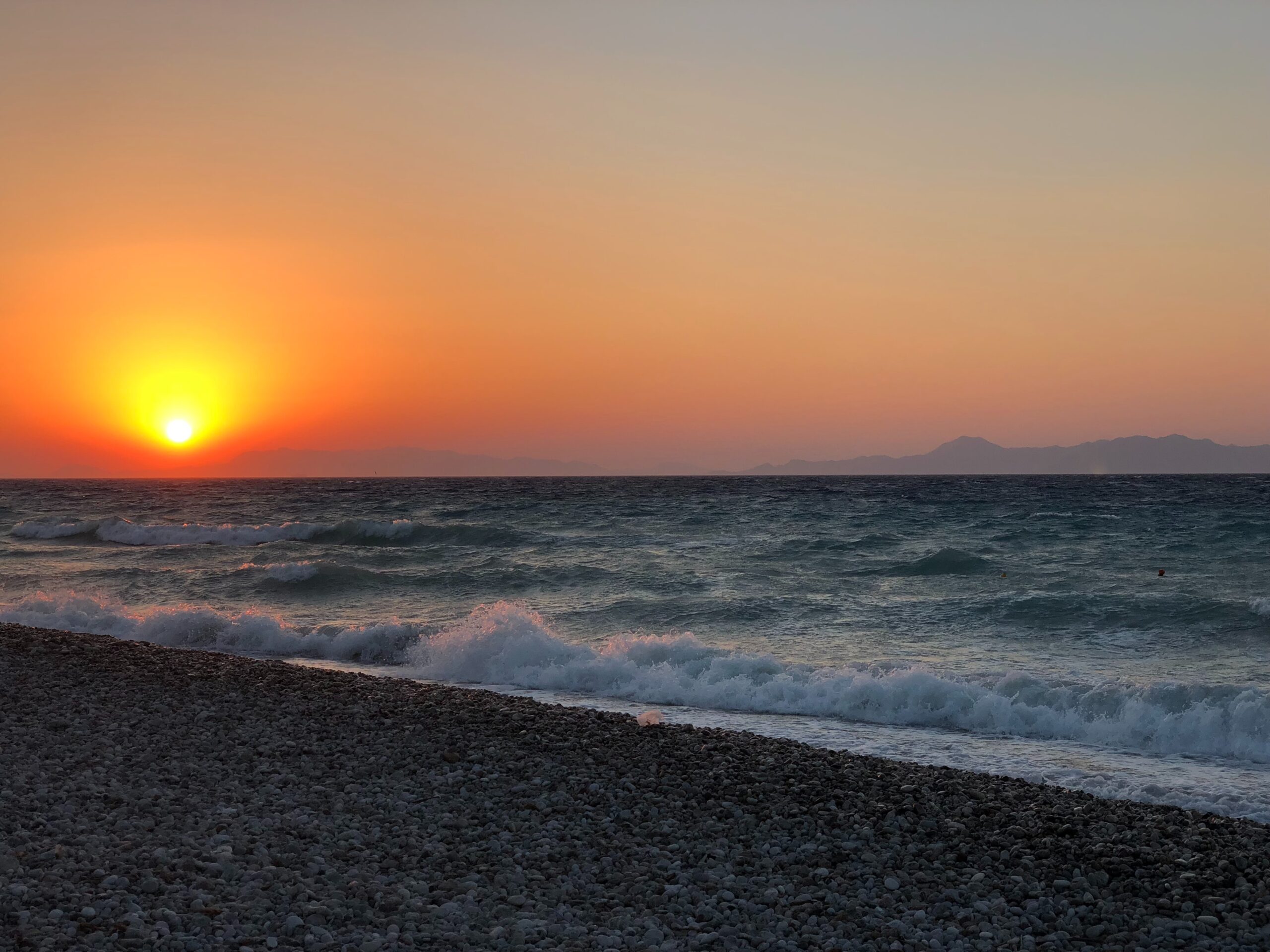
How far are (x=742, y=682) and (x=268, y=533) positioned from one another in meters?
37.6

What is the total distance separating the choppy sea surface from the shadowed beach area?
2559 millimetres

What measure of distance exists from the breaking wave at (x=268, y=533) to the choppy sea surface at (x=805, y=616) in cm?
21

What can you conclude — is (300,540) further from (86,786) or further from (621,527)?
(86,786)

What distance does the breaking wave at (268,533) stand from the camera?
42.3 meters

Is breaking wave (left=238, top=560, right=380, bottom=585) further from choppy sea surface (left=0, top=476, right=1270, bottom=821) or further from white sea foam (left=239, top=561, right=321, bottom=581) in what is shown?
choppy sea surface (left=0, top=476, right=1270, bottom=821)

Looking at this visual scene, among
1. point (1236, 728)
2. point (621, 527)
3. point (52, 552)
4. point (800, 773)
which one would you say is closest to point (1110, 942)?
point (800, 773)

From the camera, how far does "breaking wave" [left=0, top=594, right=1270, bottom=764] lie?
1178 centimetres

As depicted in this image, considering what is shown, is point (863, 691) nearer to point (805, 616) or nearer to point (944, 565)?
point (805, 616)

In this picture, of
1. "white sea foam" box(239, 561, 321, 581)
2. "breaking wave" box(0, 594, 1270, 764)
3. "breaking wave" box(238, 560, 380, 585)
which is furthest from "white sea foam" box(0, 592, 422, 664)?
"white sea foam" box(239, 561, 321, 581)

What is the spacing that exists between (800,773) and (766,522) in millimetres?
37392

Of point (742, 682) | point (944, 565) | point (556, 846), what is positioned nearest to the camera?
point (556, 846)

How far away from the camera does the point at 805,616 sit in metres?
20.8

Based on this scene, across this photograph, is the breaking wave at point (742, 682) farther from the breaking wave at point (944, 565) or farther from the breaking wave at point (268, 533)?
the breaking wave at point (268, 533)

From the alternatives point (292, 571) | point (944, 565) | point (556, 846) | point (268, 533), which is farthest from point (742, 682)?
point (268, 533)
